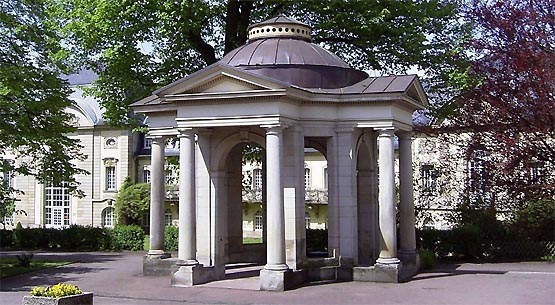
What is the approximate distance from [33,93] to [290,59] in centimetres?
1027

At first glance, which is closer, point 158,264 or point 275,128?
point 275,128

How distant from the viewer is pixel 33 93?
86.9 ft

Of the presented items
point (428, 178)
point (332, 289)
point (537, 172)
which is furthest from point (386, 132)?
point (428, 178)

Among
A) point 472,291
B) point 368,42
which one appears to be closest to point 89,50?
point 368,42

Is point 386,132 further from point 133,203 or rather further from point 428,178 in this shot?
point 133,203

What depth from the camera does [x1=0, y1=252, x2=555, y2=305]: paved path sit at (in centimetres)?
1852

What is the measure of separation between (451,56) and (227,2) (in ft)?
31.5

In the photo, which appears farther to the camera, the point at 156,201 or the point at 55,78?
the point at 55,78

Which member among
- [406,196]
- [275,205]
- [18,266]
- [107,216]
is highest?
[406,196]

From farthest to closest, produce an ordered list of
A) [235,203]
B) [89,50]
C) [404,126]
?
[89,50]
[235,203]
[404,126]

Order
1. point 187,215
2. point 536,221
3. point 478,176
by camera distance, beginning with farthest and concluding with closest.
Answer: point 536,221
point 478,176
point 187,215

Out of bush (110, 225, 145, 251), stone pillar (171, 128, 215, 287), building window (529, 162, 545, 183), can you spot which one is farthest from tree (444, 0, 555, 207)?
bush (110, 225, 145, 251)

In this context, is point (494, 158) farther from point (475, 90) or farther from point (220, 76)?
point (220, 76)

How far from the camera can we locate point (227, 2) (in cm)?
3002
